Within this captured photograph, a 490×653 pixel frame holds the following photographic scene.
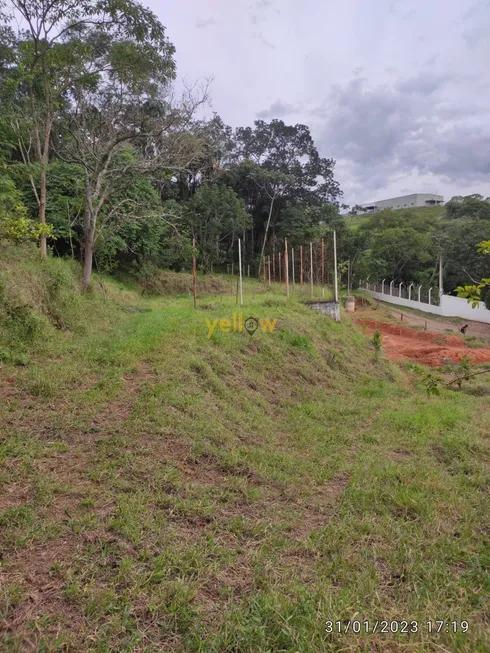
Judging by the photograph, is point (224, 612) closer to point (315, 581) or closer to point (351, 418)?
point (315, 581)

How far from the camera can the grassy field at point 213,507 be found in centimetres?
175

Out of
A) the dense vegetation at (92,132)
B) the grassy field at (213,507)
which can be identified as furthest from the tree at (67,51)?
the grassy field at (213,507)

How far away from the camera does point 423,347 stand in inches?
518

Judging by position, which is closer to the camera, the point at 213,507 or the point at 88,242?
the point at 213,507

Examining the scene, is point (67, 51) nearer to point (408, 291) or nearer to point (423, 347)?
point (423, 347)

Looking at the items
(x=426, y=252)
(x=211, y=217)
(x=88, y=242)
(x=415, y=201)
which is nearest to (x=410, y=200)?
(x=415, y=201)

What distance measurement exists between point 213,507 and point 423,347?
1221 centimetres

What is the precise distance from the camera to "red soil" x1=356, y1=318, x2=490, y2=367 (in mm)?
11430

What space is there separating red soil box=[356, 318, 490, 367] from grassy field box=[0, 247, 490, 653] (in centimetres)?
582

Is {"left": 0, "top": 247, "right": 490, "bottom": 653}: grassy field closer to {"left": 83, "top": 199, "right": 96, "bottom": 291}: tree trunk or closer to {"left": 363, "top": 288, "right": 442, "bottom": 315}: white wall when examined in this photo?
{"left": 83, "top": 199, "right": 96, "bottom": 291}: tree trunk

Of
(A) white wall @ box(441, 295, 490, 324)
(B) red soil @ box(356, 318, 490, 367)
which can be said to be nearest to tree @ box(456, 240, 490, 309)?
(B) red soil @ box(356, 318, 490, 367)

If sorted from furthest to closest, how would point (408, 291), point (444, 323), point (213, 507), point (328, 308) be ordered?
point (408, 291) < point (444, 323) < point (328, 308) < point (213, 507)

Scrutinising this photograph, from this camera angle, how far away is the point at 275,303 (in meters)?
10.3

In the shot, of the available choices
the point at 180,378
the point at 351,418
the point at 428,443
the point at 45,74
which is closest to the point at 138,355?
the point at 180,378
